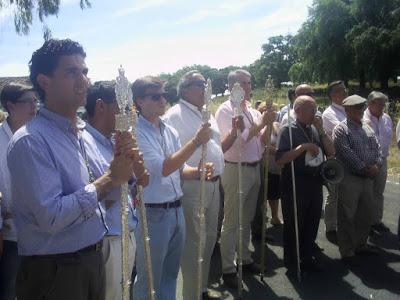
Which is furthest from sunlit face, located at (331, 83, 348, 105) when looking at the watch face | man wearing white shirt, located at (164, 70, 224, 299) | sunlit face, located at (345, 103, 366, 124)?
man wearing white shirt, located at (164, 70, 224, 299)

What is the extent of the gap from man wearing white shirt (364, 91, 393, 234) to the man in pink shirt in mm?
2169

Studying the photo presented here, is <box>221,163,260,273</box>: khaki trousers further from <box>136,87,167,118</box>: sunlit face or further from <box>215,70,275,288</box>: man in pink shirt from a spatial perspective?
<box>136,87,167,118</box>: sunlit face

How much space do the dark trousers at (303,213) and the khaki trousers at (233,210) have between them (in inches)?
15.7

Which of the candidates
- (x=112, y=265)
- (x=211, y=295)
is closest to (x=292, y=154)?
(x=211, y=295)

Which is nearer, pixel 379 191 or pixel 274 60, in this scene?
pixel 379 191

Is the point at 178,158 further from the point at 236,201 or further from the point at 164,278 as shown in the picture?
the point at 236,201

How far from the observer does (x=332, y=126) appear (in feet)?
19.8

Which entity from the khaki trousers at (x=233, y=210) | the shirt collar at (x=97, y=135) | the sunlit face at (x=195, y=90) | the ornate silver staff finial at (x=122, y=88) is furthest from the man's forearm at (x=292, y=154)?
the ornate silver staff finial at (x=122, y=88)

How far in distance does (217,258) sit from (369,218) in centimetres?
195

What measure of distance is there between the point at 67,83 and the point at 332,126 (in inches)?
185

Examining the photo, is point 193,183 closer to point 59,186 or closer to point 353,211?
point 59,186

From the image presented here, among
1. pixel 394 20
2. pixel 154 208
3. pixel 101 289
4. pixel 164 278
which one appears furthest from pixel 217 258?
pixel 394 20

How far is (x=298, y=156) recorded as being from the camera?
15.4ft

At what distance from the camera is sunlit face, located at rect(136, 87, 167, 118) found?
3.15m
